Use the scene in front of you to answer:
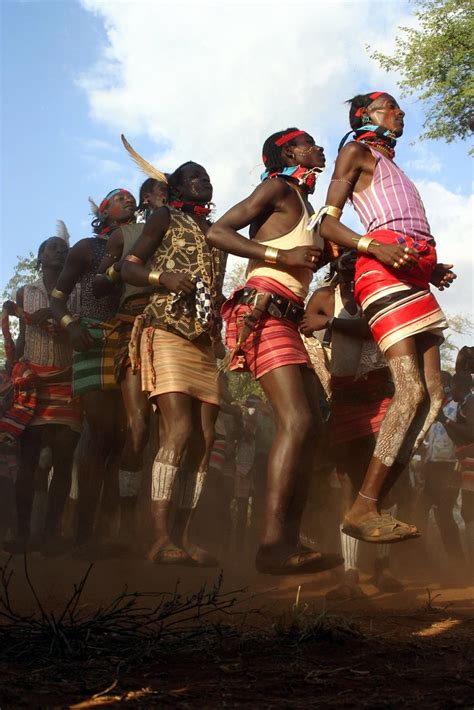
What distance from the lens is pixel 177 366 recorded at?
16.4 feet

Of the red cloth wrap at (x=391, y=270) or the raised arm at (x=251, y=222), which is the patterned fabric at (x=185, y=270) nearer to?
the raised arm at (x=251, y=222)

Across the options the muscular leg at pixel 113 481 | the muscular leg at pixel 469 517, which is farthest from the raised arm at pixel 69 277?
the muscular leg at pixel 469 517

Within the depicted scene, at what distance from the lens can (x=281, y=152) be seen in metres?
4.91

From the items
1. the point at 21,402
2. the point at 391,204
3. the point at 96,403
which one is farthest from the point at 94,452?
the point at 391,204

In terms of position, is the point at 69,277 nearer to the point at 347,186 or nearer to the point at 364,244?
the point at 347,186

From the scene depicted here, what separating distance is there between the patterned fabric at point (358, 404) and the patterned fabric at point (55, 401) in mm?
2293

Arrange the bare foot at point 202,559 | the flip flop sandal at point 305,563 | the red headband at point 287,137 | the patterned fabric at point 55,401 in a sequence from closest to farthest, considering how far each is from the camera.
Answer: the flip flop sandal at point 305,563, the bare foot at point 202,559, the red headband at point 287,137, the patterned fabric at point 55,401

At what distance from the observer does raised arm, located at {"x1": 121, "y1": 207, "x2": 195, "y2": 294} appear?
5000mm

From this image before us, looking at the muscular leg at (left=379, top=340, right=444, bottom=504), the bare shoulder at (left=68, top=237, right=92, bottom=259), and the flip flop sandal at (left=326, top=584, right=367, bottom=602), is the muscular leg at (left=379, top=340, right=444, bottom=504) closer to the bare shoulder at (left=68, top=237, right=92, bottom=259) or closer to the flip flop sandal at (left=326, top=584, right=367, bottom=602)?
the flip flop sandal at (left=326, top=584, right=367, bottom=602)

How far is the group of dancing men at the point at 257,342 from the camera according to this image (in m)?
4.08

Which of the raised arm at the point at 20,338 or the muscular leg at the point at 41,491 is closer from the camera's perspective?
the muscular leg at the point at 41,491

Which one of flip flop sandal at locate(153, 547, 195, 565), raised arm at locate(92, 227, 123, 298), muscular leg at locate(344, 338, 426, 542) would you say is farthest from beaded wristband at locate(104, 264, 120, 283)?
muscular leg at locate(344, 338, 426, 542)

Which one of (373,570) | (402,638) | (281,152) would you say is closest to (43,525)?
(373,570)

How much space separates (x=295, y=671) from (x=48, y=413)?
4.63 meters
